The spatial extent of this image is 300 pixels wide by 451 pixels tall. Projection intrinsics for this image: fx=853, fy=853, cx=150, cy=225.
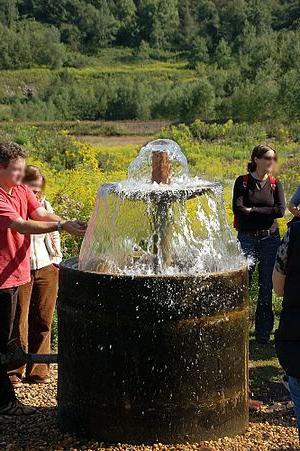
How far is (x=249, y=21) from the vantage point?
141 m

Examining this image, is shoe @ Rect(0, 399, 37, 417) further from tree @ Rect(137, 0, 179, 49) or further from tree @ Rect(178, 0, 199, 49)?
tree @ Rect(137, 0, 179, 49)

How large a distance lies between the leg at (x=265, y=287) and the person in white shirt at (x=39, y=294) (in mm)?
1799

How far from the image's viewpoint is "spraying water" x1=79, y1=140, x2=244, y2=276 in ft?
15.8

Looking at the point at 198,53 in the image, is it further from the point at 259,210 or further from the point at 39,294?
the point at 39,294

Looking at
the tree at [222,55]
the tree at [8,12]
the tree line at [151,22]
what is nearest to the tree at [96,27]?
the tree line at [151,22]

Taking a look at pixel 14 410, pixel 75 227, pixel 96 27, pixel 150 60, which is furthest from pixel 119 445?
pixel 96 27

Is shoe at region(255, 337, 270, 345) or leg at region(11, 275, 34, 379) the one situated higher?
leg at region(11, 275, 34, 379)

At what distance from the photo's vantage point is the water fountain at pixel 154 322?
4.55 metres

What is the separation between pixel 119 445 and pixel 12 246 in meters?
1.44

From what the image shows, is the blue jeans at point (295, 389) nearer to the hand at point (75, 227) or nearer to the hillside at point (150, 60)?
the hand at point (75, 227)

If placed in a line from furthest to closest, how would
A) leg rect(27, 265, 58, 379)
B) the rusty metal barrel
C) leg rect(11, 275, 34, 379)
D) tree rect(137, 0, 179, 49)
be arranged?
1. tree rect(137, 0, 179, 49)
2. leg rect(27, 265, 58, 379)
3. leg rect(11, 275, 34, 379)
4. the rusty metal barrel

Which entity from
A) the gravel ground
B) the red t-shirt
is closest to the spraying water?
the red t-shirt

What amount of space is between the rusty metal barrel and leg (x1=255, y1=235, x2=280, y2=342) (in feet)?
7.79

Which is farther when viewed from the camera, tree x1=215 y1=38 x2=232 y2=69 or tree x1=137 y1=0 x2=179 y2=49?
tree x1=137 y1=0 x2=179 y2=49
